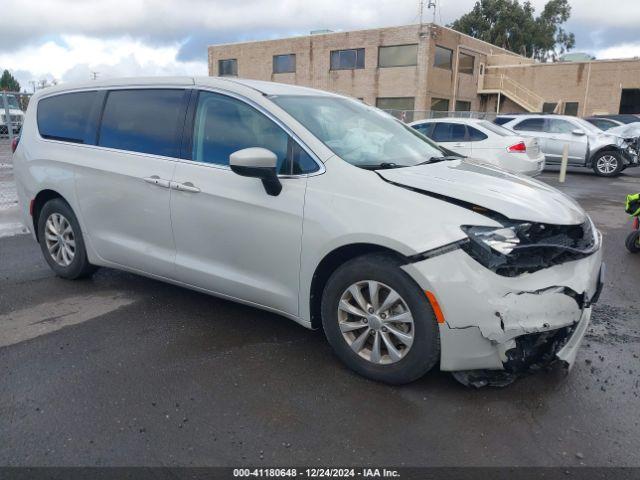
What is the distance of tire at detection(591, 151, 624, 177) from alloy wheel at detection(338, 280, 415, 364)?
1486 centimetres

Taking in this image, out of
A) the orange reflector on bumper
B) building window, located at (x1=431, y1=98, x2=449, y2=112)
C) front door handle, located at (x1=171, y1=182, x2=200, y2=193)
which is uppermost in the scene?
building window, located at (x1=431, y1=98, x2=449, y2=112)

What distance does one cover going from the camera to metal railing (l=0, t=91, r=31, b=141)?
18031mm

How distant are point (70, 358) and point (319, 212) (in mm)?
1931

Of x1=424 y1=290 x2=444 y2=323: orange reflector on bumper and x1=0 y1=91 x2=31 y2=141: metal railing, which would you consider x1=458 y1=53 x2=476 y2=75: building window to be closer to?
x1=0 y1=91 x2=31 y2=141: metal railing

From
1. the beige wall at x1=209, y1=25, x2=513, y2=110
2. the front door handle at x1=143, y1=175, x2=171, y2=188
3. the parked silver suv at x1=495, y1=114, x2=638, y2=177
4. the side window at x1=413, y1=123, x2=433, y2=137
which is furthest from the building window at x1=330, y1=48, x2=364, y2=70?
the front door handle at x1=143, y1=175, x2=171, y2=188

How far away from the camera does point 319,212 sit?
10.9ft

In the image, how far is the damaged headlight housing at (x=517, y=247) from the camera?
9.48 ft

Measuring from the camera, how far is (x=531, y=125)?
16.4 m

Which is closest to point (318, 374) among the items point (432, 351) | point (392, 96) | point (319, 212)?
point (432, 351)

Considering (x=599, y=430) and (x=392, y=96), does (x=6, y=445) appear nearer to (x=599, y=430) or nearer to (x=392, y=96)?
(x=599, y=430)

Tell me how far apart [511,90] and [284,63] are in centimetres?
1539

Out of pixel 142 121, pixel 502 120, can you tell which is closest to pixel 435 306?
pixel 142 121

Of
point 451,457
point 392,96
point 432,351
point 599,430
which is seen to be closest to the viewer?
point 451,457

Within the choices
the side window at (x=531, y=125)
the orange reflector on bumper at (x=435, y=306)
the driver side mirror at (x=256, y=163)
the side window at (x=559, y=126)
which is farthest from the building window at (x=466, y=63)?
the orange reflector on bumper at (x=435, y=306)
